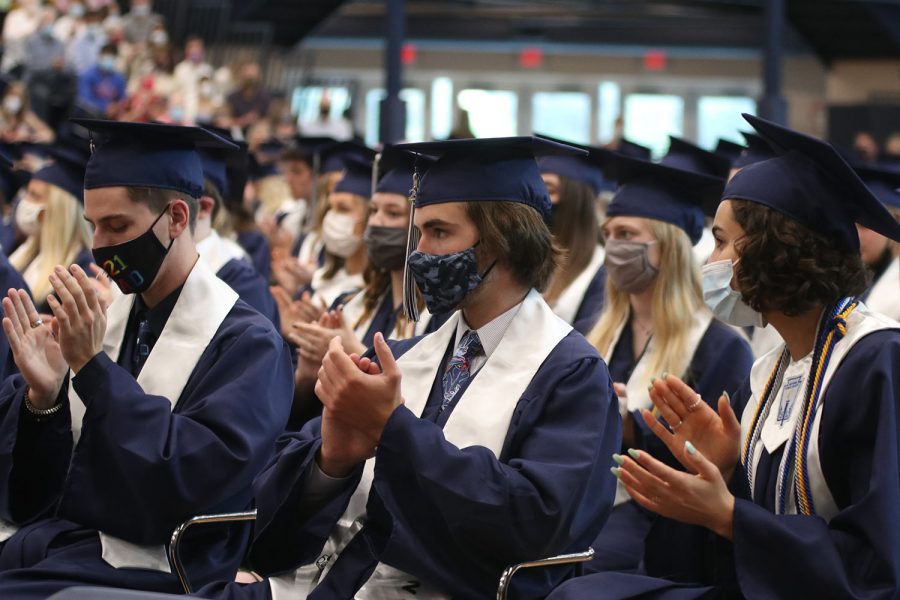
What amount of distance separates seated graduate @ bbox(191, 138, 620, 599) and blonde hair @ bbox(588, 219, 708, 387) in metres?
1.54

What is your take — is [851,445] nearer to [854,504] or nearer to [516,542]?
[854,504]

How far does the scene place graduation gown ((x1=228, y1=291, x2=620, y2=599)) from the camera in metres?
2.99

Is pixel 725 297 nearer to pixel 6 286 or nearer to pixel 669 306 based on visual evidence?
pixel 669 306

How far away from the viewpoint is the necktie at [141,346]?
3.88 meters

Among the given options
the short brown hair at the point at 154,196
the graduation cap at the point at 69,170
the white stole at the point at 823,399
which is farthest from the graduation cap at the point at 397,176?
the white stole at the point at 823,399

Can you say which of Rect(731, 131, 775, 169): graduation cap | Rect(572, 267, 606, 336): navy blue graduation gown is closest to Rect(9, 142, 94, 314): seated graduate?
Rect(572, 267, 606, 336): navy blue graduation gown

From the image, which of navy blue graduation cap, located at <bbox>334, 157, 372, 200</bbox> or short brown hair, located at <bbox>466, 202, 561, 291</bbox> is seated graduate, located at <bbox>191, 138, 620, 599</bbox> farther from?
navy blue graduation cap, located at <bbox>334, 157, 372, 200</bbox>

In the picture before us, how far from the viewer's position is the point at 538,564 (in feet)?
10.3

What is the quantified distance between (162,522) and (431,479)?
3.15ft

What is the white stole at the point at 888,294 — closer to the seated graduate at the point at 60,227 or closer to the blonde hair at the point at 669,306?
the blonde hair at the point at 669,306

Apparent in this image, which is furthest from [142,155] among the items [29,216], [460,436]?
[29,216]

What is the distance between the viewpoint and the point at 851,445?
9.66 feet

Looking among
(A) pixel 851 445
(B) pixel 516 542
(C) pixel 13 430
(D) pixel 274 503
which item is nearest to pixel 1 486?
(C) pixel 13 430

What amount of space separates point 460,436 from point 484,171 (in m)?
0.73
